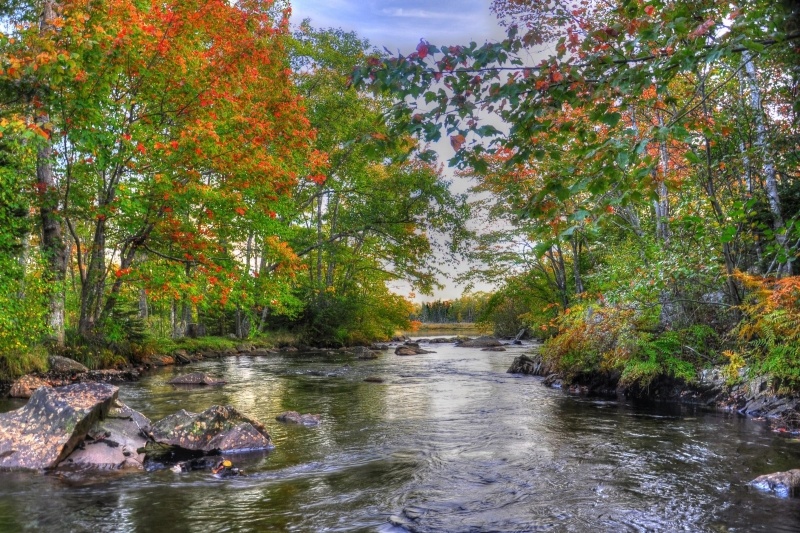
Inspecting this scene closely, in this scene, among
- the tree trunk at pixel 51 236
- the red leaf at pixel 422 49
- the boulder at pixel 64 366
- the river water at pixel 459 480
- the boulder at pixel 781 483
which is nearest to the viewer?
the red leaf at pixel 422 49

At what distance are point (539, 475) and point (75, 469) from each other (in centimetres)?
480

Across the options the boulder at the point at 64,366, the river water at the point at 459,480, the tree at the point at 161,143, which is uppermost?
the tree at the point at 161,143

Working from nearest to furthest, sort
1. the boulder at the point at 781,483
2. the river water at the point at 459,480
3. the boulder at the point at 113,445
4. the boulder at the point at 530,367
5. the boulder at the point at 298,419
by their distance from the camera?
the river water at the point at 459,480 → the boulder at the point at 781,483 → the boulder at the point at 113,445 → the boulder at the point at 298,419 → the boulder at the point at 530,367

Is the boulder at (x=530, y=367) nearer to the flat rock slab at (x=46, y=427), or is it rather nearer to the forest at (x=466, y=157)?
the forest at (x=466, y=157)

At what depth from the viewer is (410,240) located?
24734 millimetres

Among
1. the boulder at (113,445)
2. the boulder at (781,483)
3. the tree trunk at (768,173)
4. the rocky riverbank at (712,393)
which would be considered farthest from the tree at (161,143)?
the boulder at (781,483)

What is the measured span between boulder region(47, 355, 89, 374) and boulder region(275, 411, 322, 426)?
6420 mm

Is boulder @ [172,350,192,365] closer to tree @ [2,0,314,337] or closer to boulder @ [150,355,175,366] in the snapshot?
boulder @ [150,355,175,366]

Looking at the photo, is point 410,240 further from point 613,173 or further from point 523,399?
point 613,173

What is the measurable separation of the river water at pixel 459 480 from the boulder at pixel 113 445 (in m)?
0.40

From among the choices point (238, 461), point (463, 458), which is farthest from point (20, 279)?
point (463, 458)

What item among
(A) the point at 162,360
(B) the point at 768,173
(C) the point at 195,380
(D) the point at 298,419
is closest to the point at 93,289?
(A) the point at 162,360

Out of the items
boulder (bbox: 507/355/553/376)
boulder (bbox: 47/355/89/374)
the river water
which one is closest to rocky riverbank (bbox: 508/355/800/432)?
the river water

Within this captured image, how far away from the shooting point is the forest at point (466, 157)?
3.61 meters
